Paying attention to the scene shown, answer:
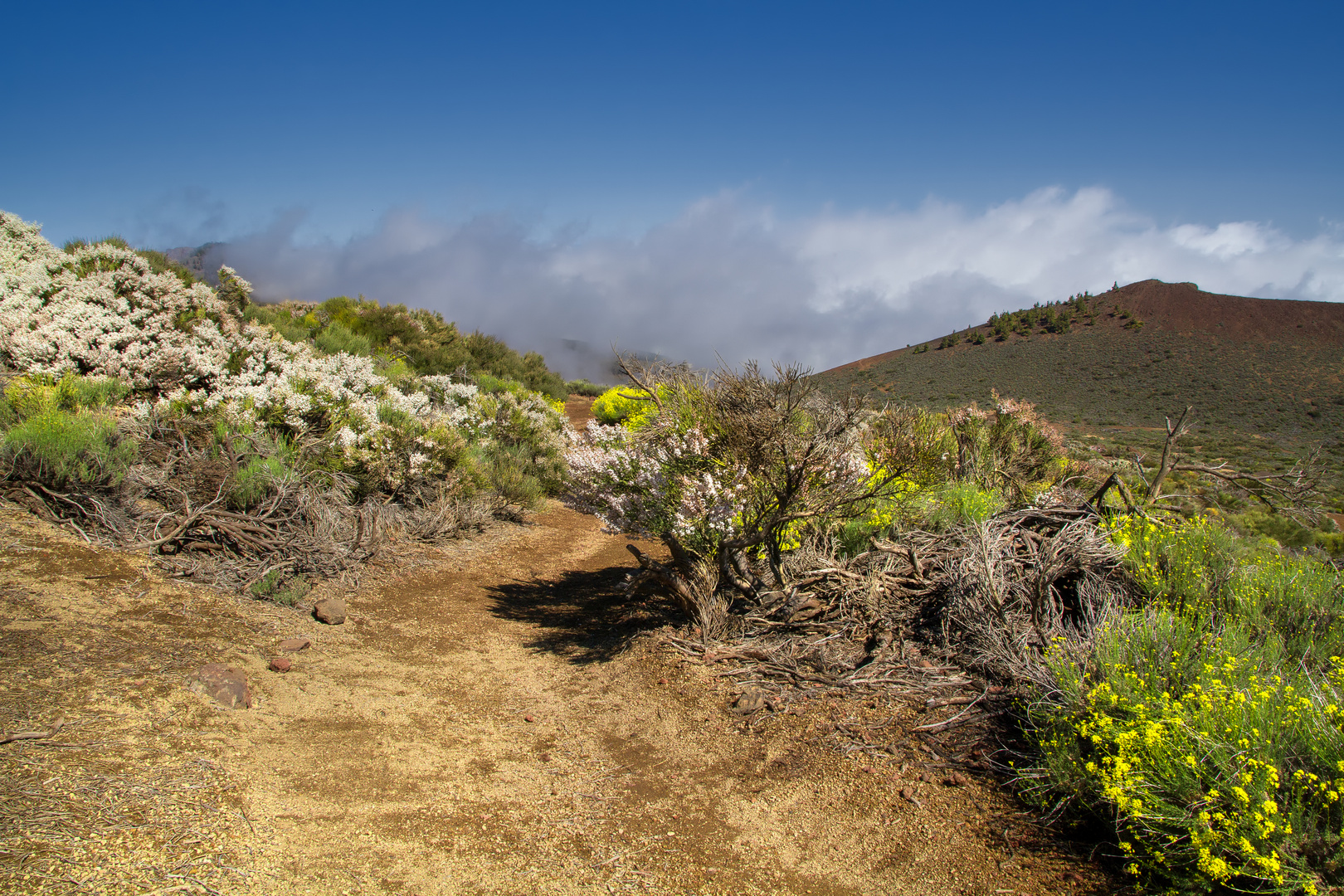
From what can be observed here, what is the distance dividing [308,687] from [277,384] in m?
5.07

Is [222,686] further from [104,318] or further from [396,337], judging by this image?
[396,337]

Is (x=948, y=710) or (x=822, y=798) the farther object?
(x=948, y=710)

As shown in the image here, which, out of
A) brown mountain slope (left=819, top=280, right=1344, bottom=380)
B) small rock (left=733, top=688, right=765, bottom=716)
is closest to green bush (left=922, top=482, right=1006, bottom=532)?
small rock (left=733, top=688, right=765, bottom=716)

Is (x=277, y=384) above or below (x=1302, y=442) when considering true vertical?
above

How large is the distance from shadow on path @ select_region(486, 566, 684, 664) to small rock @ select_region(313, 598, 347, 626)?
1.51 metres

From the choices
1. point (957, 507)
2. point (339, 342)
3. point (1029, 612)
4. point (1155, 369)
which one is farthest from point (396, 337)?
point (1155, 369)

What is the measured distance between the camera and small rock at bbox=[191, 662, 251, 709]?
3928mm

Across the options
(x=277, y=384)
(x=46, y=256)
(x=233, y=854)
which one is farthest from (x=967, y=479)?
(x=46, y=256)

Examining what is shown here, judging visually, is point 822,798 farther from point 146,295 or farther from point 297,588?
point 146,295

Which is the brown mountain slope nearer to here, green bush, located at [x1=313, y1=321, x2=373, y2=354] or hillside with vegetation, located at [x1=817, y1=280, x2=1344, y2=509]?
hillside with vegetation, located at [x1=817, y1=280, x2=1344, y2=509]

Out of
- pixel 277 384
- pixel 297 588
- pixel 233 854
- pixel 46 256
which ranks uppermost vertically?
pixel 46 256

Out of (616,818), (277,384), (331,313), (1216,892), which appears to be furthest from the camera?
(331,313)

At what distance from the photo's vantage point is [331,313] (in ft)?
55.3

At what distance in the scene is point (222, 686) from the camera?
4.01 meters
